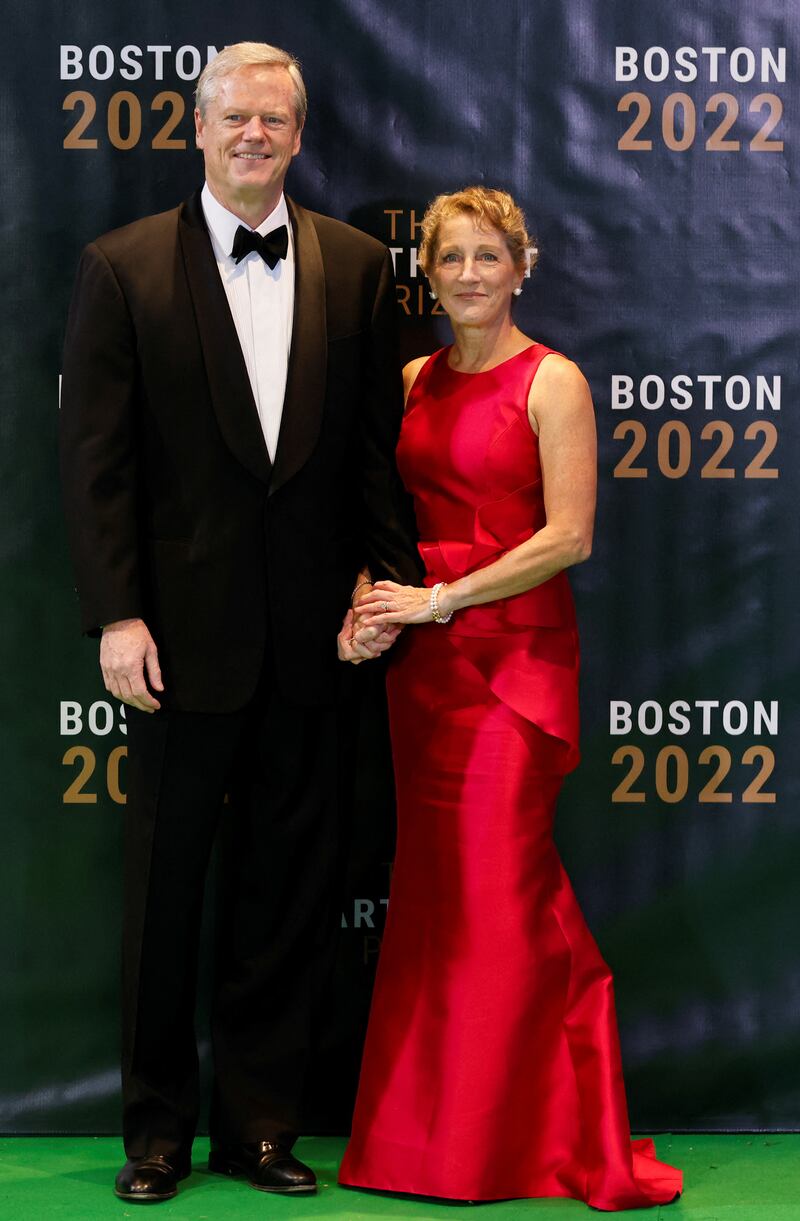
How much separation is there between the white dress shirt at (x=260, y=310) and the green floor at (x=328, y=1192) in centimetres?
147

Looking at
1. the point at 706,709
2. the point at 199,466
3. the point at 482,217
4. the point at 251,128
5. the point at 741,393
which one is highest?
the point at 251,128

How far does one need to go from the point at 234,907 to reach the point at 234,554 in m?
0.77

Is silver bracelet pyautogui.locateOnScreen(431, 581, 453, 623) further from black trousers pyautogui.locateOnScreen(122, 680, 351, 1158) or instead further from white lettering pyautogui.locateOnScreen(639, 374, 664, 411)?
white lettering pyautogui.locateOnScreen(639, 374, 664, 411)

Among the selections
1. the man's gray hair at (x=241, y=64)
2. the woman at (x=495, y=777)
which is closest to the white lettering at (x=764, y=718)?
the woman at (x=495, y=777)

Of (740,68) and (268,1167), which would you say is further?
(740,68)

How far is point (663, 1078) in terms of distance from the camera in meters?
3.62

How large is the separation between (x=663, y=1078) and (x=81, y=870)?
1.41 m

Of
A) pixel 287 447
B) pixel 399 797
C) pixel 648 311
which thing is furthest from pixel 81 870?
pixel 648 311

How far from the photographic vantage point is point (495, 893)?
10.3 feet

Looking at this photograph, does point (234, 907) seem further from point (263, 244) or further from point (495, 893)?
point (263, 244)

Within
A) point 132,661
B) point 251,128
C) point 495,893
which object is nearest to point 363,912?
point 495,893

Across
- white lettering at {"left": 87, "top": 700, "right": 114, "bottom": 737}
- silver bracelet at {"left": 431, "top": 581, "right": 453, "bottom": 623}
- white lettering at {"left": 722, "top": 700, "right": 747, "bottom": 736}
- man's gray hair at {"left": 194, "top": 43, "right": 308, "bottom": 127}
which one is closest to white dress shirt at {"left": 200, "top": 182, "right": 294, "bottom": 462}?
man's gray hair at {"left": 194, "top": 43, "right": 308, "bottom": 127}

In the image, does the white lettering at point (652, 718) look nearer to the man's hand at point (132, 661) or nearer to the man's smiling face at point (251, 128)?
the man's hand at point (132, 661)

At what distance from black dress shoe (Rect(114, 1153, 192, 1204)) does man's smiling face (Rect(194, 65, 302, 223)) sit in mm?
1896
